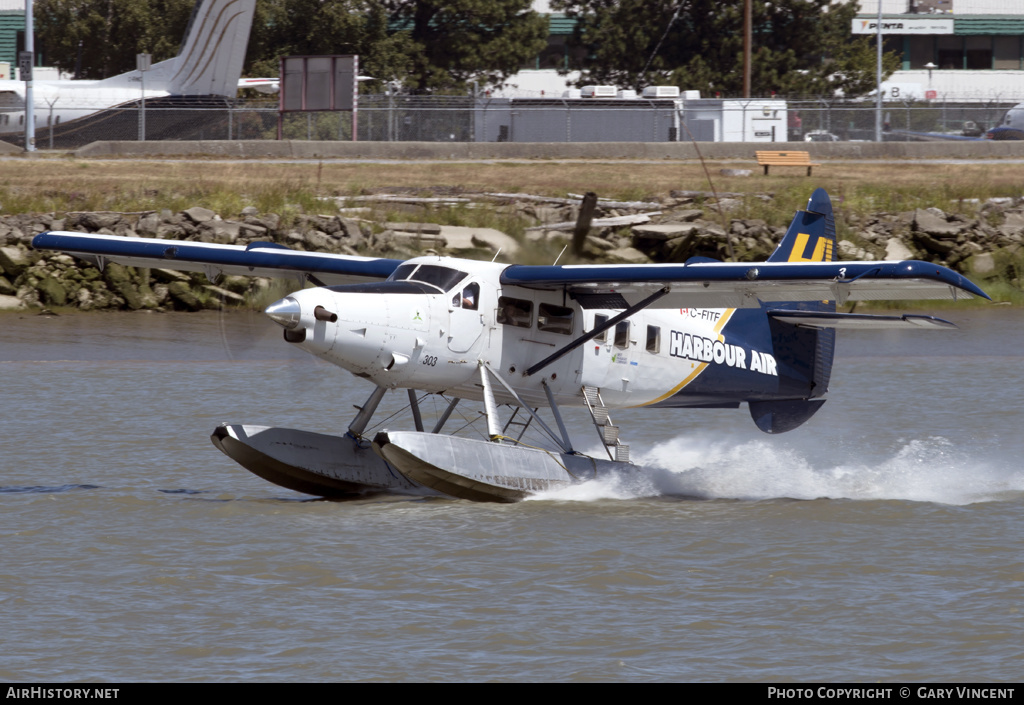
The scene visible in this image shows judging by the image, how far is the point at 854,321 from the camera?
524 inches

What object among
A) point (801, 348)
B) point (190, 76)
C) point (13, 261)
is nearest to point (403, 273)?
point (801, 348)

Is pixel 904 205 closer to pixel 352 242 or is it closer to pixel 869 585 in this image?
pixel 352 242

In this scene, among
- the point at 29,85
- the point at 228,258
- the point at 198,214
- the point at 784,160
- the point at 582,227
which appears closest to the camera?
the point at 228,258

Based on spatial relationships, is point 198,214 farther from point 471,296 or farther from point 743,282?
point 743,282

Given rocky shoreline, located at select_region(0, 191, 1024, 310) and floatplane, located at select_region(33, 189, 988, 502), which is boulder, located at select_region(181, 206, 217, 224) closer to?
rocky shoreline, located at select_region(0, 191, 1024, 310)

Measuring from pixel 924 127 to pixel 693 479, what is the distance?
1555 inches

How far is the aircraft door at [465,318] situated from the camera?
11773 mm

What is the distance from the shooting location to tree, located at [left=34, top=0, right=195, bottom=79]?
56906 millimetres

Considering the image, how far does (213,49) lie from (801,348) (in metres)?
33.8

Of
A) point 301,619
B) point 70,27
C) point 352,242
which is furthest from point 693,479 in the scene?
point 70,27

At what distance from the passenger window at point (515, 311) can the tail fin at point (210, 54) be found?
34395mm

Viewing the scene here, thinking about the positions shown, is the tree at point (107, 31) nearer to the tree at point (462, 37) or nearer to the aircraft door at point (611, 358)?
the tree at point (462, 37)

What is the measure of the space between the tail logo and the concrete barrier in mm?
23604
